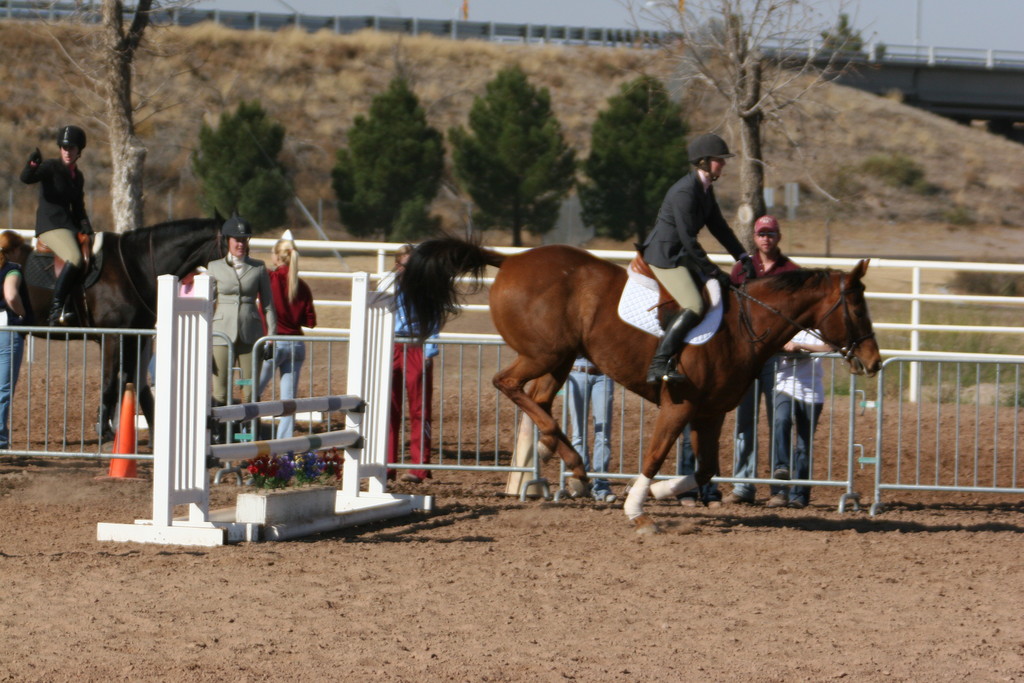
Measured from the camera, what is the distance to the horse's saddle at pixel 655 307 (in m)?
8.09

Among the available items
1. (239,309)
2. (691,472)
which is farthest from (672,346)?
(239,309)

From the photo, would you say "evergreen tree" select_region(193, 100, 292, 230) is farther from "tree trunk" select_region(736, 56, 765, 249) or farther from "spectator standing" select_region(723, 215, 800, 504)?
"spectator standing" select_region(723, 215, 800, 504)

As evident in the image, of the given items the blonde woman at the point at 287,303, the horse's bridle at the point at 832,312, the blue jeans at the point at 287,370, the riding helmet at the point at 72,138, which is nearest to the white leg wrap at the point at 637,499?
the horse's bridle at the point at 832,312

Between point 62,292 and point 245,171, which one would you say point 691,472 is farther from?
point 245,171

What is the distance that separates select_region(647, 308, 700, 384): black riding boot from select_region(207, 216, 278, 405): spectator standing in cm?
427

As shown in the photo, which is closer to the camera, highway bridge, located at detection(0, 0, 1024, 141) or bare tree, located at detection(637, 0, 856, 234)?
bare tree, located at detection(637, 0, 856, 234)

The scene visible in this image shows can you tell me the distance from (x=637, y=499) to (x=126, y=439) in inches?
162

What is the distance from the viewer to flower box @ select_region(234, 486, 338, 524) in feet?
25.1

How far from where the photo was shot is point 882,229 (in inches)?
1981

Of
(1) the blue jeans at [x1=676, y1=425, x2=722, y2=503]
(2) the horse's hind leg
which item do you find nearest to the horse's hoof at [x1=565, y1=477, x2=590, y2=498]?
(2) the horse's hind leg

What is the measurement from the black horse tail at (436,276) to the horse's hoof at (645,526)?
1.79m

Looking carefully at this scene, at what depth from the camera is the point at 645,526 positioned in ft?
26.3

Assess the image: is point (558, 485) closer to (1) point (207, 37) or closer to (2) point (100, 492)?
(2) point (100, 492)

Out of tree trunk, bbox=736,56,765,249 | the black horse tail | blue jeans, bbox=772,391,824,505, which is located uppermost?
tree trunk, bbox=736,56,765,249
